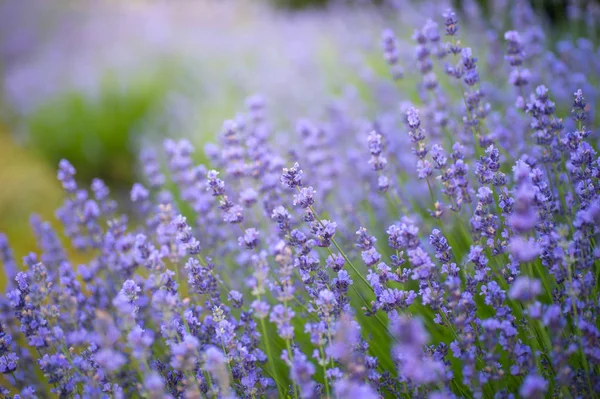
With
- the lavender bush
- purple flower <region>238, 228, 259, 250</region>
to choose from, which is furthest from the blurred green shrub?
purple flower <region>238, 228, 259, 250</region>

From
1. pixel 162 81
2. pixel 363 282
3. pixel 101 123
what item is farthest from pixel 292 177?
pixel 162 81

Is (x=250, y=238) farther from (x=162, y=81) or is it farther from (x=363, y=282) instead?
(x=162, y=81)

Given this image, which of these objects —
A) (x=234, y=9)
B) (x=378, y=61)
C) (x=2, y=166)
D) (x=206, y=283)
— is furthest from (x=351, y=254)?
(x=234, y=9)

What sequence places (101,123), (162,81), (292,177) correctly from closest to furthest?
(292,177) → (101,123) → (162,81)

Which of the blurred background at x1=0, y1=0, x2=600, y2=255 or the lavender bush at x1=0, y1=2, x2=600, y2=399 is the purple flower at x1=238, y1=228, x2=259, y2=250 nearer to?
the lavender bush at x1=0, y1=2, x2=600, y2=399

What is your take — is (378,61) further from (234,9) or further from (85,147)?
(234,9)

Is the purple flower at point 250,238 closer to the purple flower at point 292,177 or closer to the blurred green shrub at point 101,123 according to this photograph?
the purple flower at point 292,177

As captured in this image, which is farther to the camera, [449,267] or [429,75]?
[429,75]
